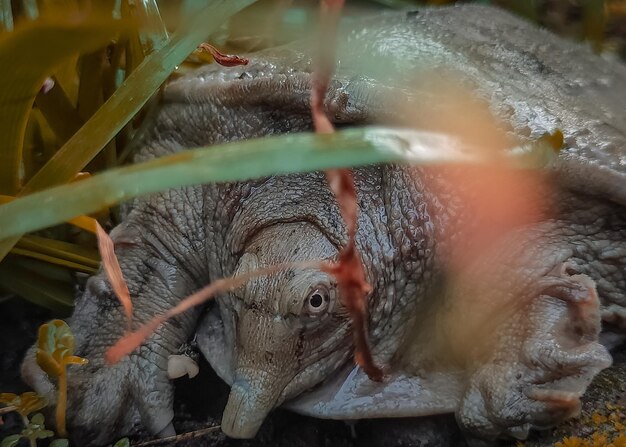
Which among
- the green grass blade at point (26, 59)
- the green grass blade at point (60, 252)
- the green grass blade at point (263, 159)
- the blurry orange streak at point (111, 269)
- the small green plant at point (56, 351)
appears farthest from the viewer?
the green grass blade at point (60, 252)

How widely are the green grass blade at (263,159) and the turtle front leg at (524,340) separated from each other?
1.78 feet

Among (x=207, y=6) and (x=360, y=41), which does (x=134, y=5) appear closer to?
(x=207, y=6)

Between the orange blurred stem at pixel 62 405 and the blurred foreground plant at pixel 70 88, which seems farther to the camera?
the orange blurred stem at pixel 62 405

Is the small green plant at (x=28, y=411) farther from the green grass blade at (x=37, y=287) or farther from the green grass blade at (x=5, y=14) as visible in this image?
the green grass blade at (x=5, y=14)

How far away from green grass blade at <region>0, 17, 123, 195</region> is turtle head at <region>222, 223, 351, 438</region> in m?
0.46

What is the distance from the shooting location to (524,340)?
124 cm

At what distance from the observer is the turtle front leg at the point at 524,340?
1.17 m

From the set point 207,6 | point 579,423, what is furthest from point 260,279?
point 579,423

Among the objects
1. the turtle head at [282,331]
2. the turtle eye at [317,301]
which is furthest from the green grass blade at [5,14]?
the turtle eye at [317,301]

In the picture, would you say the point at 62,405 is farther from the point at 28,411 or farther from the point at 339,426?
the point at 339,426

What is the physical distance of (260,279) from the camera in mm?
1246

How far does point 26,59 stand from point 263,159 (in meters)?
0.50

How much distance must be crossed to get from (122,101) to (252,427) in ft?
2.05

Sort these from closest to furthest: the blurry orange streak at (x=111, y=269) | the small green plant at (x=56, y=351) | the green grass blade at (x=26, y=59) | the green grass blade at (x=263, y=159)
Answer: the green grass blade at (x=263, y=159) → the green grass blade at (x=26, y=59) → the blurry orange streak at (x=111, y=269) → the small green plant at (x=56, y=351)
